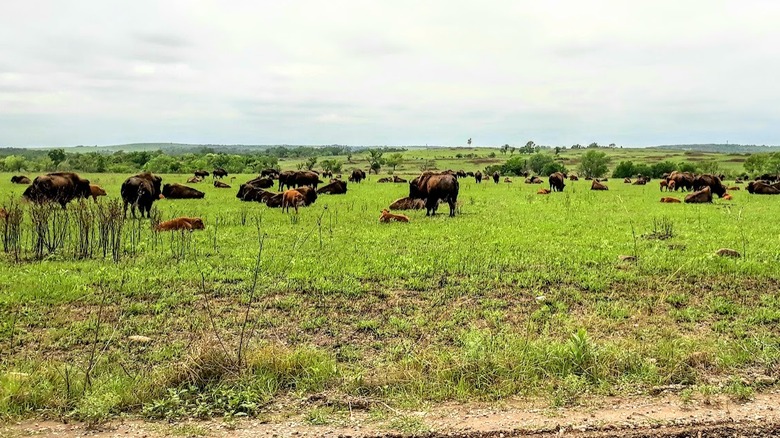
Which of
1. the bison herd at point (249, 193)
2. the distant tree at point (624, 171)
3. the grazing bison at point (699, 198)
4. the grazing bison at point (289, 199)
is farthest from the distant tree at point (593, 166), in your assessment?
the grazing bison at point (289, 199)

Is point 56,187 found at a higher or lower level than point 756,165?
lower

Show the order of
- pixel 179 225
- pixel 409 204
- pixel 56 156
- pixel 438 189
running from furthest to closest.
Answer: pixel 56 156, pixel 409 204, pixel 438 189, pixel 179 225

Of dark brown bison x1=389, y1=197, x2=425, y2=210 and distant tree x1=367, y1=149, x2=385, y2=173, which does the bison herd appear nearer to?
dark brown bison x1=389, y1=197, x2=425, y2=210

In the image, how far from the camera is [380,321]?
724 centimetres

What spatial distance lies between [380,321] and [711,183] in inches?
1255

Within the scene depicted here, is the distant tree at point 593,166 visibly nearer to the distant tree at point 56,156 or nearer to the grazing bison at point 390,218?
the grazing bison at point 390,218

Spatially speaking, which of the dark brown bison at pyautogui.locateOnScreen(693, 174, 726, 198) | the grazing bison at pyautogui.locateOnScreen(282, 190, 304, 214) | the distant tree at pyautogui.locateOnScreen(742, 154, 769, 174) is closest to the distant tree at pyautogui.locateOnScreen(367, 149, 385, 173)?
the dark brown bison at pyautogui.locateOnScreen(693, 174, 726, 198)

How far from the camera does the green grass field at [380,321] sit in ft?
16.8

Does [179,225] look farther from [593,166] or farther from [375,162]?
[593,166]

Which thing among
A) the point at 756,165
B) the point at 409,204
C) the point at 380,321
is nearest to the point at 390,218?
the point at 409,204

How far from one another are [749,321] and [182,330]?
7.23 metres

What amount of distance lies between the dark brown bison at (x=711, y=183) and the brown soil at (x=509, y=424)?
98.5 feet

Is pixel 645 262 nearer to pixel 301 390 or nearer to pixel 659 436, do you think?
pixel 659 436

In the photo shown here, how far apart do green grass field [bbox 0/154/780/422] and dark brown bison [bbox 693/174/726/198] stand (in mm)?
19648
